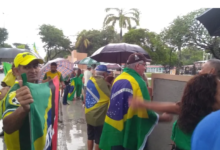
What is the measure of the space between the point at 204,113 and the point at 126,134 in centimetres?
127

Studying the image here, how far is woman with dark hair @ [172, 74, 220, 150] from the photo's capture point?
161 cm

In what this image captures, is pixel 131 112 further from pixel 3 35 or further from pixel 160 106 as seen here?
pixel 3 35

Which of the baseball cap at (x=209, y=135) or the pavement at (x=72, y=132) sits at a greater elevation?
the baseball cap at (x=209, y=135)

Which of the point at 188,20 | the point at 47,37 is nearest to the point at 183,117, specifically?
Result: the point at 188,20

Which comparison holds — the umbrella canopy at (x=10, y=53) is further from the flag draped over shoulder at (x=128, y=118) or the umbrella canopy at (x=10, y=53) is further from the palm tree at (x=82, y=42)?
the palm tree at (x=82, y=42)

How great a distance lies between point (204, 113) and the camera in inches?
64.5

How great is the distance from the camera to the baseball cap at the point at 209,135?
0.90 m

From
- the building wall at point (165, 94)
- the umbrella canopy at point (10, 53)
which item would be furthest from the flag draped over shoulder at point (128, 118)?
the umbrella canopy at point (10, 53)

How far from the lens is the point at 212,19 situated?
3072 mm

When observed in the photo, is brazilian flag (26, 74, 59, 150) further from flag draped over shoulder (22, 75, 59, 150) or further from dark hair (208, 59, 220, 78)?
dark hair (208, 59, 220, 78)

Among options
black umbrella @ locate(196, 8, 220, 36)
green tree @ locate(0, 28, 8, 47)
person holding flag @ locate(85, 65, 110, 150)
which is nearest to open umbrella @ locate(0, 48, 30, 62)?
person holding flag @ locate(85, 65, 110, 150)

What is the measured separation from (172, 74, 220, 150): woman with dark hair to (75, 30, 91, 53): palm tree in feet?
123

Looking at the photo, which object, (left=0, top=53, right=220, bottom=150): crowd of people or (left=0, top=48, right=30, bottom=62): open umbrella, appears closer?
(left=0, top=53, right=220, bottom=150): crowd of people

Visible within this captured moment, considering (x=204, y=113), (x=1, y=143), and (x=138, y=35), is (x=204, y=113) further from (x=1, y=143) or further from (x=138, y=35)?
(x=138, y=35)
